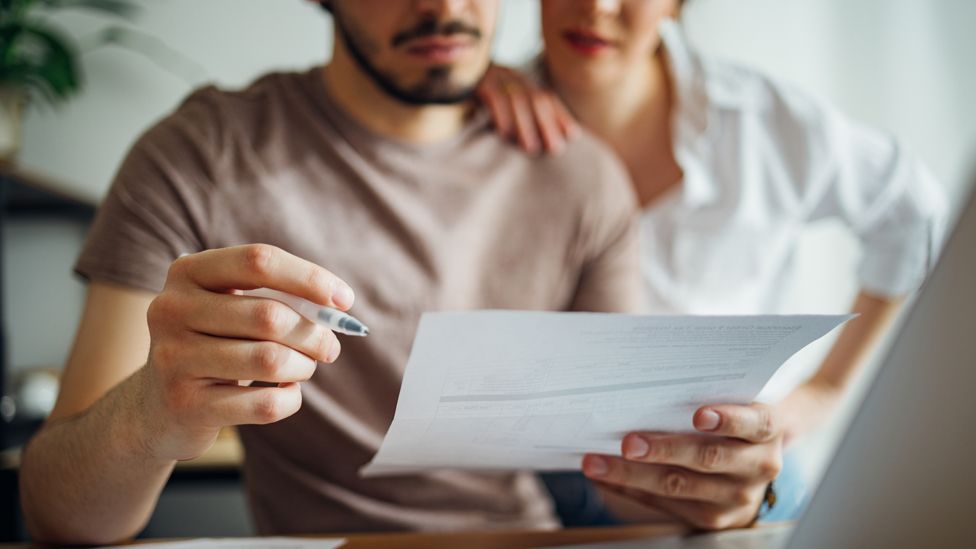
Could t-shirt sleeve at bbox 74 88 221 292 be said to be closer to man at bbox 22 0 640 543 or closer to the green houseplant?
man at bbox 22 0 640 543

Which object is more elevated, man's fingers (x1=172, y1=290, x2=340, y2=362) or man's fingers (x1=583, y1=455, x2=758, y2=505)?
man's fingers (x1=172, y1=290, x2=340, y2=362)

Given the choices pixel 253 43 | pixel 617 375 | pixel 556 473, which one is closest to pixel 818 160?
pixel 556 473

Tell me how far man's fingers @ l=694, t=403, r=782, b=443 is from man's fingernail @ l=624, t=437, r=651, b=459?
0.04 meters

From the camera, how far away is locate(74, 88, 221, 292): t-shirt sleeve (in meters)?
0.81

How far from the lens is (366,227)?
0.98 meters

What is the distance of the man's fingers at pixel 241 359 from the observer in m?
0.51

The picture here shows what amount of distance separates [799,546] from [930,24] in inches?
83.2

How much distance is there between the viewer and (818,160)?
4.39 feet

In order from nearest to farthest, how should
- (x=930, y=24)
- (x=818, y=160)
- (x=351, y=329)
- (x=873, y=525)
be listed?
1. (x=873, y=525)
2. (x=351, y=329)
3. (x=818, y=160)
4. (x=930, y=24)

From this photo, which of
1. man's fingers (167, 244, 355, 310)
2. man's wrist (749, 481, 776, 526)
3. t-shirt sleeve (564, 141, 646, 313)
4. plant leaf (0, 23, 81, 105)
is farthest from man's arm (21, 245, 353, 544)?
plant leaf (0, 23, 81, 105)

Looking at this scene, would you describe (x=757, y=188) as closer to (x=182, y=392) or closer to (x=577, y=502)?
(x=577, y=502)

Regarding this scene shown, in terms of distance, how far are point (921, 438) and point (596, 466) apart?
1.14ft

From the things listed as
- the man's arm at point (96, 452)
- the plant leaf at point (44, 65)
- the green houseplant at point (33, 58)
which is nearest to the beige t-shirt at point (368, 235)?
the man's arm at point (96, 452)

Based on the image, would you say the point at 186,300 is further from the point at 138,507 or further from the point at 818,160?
the point at 818,160
